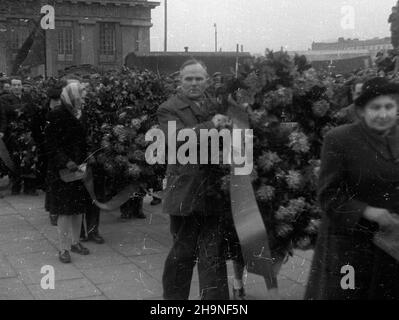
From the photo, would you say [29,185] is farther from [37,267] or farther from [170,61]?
[170,61]

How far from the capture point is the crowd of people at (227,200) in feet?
9.84

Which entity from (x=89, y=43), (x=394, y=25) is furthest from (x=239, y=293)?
(x=89, y=43)

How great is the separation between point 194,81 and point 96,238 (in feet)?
9.90

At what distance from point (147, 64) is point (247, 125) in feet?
37.6

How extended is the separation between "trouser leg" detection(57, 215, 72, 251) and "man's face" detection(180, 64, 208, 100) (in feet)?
7.38

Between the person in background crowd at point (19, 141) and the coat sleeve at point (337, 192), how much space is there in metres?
7.07

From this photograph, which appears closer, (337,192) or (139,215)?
(337,192)

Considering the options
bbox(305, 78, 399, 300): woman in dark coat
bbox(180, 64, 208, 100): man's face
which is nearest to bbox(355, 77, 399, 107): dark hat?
bbox(305, 78, 399, 300): woman in dark coat

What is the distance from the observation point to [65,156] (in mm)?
5668

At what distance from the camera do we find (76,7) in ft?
106

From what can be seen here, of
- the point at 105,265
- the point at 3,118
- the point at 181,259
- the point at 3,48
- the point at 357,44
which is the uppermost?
the point at 3,48

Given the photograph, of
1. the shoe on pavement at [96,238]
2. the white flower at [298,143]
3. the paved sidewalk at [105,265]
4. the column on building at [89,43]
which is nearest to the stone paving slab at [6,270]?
the paved sidewalk at [105,265]

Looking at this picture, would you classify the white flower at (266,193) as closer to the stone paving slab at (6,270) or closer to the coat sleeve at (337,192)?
the coat sleeve at (337,192)
